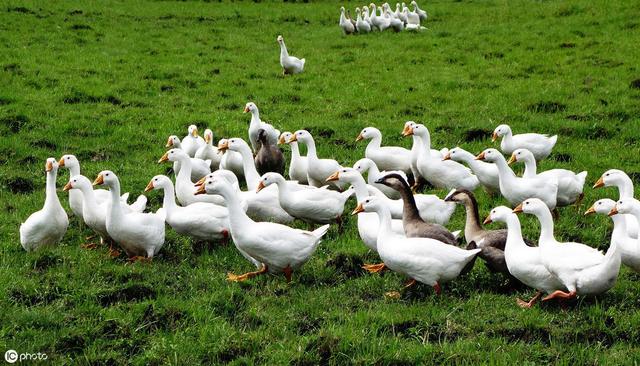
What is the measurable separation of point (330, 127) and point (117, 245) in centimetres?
549

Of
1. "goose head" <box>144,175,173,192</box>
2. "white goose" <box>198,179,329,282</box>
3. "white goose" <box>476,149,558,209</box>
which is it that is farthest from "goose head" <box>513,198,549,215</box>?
"goose head" <box>144,175,173,192</box>

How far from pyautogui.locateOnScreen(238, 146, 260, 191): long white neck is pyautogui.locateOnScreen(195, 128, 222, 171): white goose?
1.07m

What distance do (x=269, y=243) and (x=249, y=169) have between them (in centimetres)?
305

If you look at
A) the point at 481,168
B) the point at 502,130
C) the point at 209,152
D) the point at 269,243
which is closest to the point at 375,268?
the point at 269,243

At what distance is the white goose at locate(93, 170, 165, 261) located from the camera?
7.54m

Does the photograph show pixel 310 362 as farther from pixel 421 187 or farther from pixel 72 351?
pixel 421 187

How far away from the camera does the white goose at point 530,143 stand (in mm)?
10664

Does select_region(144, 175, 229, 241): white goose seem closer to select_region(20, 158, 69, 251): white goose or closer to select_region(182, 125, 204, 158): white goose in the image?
select_region(20, 158, 69, 251): white goose

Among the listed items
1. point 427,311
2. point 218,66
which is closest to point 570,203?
point 427,311

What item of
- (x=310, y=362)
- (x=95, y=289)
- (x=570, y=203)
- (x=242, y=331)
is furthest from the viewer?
(x=570, y=203)

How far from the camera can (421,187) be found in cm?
1049

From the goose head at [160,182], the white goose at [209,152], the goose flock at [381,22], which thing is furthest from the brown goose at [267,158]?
the goose flock at [381,22]

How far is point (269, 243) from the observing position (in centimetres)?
711

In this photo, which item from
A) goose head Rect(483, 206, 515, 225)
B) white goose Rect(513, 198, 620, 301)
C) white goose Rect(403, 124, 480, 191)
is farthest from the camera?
white goose Rect(403, 124, 480, 191)
